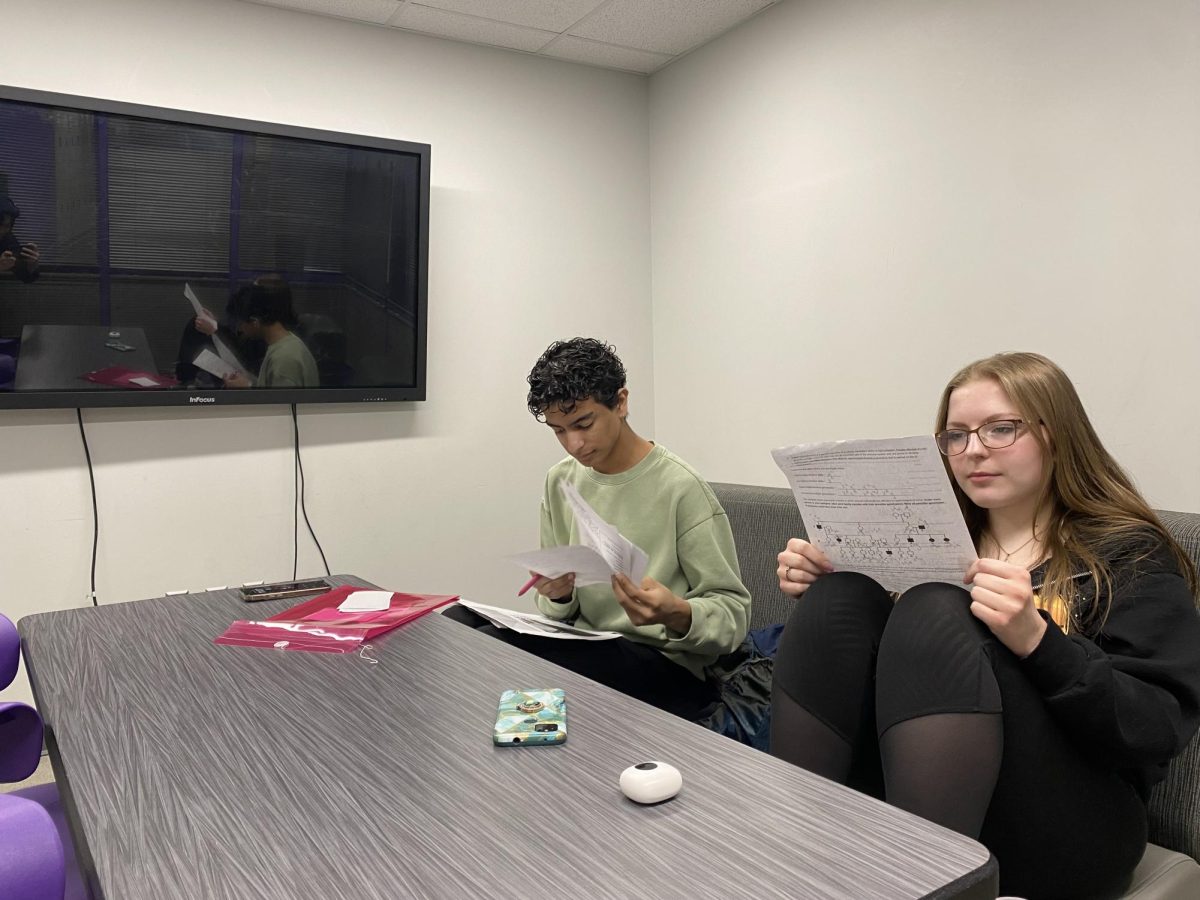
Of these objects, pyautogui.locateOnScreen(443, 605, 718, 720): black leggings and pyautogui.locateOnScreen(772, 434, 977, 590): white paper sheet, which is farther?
pyautogui.locateOnScreen(443, 605, 718, 720): black leggings

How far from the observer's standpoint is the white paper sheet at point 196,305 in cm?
282

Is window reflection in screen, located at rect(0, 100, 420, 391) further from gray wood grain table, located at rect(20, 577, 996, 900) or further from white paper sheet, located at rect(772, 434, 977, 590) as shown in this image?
white paper sheet, located at rect(772, 434, 977, 590)

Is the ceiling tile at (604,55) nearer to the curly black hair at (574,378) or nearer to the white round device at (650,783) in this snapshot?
the curly black hair at (574,378)

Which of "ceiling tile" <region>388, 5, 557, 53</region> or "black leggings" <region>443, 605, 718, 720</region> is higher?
"ceiling tile" <region>388, 5, 557, 53</region>

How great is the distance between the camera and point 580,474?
2109 mm

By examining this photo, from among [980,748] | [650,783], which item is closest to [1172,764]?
[980,748]

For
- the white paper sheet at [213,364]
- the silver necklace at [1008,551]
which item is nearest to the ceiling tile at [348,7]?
the white paper sheet at [213,364]

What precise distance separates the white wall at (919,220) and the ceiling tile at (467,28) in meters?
0.65

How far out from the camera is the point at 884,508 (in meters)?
1.24

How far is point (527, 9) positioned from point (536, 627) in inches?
89.6

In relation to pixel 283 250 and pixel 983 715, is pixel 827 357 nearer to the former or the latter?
pixel 283 250

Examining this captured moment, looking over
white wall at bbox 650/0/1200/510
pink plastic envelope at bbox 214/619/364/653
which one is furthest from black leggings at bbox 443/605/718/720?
white wall at bbox 650/0/1200/510

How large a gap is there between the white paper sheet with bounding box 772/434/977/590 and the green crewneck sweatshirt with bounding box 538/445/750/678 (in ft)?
1.44

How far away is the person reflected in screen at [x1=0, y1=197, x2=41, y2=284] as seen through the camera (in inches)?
100.0
